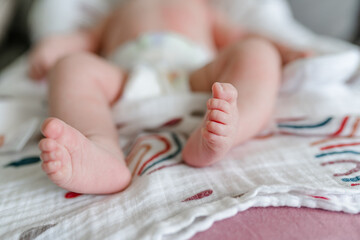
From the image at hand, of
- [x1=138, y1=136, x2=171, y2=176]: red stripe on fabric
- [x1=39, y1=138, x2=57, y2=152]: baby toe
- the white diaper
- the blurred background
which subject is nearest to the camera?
A: [x1=39, y1=138, x2=57, y2=152]: baby toe

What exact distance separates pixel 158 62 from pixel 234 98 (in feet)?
1.47

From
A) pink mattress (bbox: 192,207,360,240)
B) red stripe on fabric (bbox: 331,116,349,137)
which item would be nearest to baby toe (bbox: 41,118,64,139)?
pink mattress (bbox: 192,207,360,240)

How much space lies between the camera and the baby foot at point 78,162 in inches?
17.5

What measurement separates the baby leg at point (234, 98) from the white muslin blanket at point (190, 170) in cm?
4

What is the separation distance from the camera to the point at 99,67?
732 mm

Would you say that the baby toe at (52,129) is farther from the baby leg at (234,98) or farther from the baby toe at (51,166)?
the baby leg at (234,98)

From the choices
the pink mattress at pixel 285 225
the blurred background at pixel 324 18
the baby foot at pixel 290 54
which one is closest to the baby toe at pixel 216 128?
the pink mattress at pixel 285 225

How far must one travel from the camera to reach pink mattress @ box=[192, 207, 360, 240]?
0.44 m

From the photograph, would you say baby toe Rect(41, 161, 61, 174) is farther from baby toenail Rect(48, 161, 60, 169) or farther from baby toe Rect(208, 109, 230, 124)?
baby toe Rect(208, 109, 230, 124)

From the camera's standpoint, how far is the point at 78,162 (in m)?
0.48

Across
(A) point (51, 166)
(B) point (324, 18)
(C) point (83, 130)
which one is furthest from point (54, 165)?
(B) point (324, 18)

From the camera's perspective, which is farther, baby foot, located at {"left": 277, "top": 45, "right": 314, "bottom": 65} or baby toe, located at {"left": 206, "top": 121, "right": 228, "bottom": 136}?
baby foot, located at {"left": 277, "top": 45, "right": 314, "bottom": 65}

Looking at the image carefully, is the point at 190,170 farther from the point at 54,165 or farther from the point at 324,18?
the point at 324,18

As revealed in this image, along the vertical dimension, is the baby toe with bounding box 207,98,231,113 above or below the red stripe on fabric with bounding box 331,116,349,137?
above
